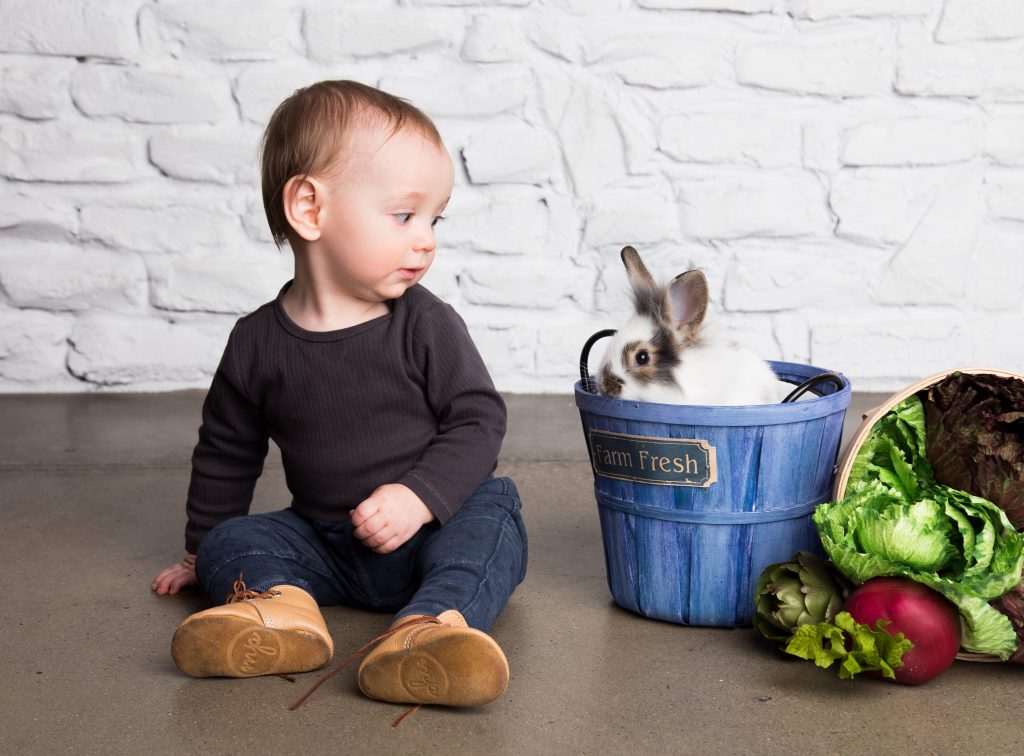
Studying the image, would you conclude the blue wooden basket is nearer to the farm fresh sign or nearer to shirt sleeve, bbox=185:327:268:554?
the farm fresh sign

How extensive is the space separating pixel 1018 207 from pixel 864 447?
1.87 meters

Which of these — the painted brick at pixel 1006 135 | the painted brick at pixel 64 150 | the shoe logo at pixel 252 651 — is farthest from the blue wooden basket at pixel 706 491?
the painted brick at pixel 64 150

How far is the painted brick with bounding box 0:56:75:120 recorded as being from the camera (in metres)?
3.04

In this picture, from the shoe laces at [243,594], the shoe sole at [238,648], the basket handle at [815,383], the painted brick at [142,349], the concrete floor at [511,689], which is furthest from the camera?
the painted brick at [142,349]

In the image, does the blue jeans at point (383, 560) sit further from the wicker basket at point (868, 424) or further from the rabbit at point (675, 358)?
the wicker basket at point (868, 424)

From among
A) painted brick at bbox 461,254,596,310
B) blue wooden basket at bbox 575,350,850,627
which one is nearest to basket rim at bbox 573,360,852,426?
blue wooden basket at bbox 575,350,850,627

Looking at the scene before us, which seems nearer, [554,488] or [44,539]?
[44,539]

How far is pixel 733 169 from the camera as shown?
3.12 metres

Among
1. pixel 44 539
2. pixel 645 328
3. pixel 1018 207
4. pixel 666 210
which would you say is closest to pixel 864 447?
pixel 645 328

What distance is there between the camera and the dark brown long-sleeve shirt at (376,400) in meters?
1.62

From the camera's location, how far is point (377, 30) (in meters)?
3.05

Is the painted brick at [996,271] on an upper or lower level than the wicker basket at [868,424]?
lower

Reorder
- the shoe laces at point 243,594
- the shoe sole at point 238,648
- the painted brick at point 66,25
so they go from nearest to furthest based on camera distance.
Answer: the shoe sole at point 238,648
the shoe laces at point 243,594
the painted brick at point 66,25

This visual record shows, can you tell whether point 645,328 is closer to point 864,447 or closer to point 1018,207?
point 864,447
